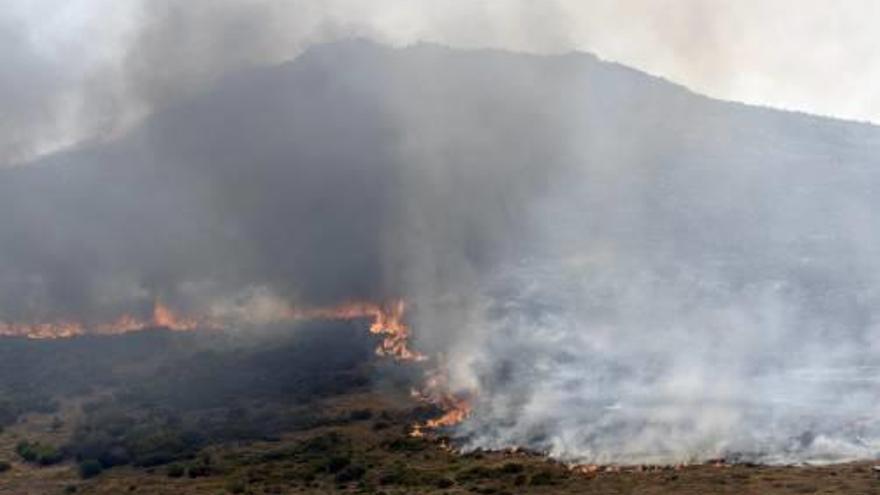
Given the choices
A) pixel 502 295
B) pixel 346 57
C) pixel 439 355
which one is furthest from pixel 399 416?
pixel 346 57

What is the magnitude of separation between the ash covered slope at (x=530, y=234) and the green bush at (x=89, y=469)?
26344 millimetres

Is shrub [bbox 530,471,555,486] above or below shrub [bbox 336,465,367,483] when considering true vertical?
below

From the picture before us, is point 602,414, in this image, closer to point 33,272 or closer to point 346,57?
point 33,272

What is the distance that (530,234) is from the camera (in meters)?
136

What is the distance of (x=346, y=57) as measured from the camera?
191 metres

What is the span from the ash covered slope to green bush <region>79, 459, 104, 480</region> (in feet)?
86.4

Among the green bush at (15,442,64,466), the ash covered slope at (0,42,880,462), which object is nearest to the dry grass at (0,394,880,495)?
the green bush at (15,442,64,466)

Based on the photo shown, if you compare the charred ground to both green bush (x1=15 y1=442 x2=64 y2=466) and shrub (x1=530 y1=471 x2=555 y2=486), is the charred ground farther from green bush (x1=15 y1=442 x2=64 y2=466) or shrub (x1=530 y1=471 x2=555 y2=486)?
shrub (x1=530 y1=471 x2=555 y2=486)

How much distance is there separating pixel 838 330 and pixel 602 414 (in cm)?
3363

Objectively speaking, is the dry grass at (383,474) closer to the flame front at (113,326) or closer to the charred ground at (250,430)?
the charred ground at (250,430)

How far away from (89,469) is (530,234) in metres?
77.6

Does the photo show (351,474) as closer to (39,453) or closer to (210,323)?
(39,453)

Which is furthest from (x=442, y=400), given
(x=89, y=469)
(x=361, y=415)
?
(x=89, y=469)

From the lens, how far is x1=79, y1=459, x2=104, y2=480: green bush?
69812 millimetres
